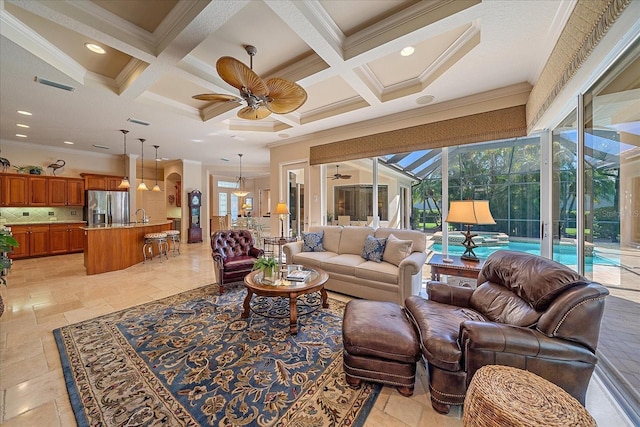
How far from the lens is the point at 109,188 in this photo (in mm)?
7254

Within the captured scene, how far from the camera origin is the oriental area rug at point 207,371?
5.10 ft

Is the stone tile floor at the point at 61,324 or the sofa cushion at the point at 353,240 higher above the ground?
the sofa cushion at the point at 353,240

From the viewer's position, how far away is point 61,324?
2.72 m

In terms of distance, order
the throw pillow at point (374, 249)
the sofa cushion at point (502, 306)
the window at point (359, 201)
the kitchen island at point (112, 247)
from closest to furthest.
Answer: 1. the sofa cushion at point (502, 306)
2. the throw pillow at point (374, 249)
3. the kitchen island at point (112, 247)
4. the window at point (359, 201)

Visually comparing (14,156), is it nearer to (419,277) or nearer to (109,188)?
(109,188)

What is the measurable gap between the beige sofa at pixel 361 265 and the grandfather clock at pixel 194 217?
5806 millimetres

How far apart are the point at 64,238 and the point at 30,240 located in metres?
0.62

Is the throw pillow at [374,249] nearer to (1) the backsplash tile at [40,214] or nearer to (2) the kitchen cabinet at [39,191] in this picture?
(2) the kitchen cabinet at [39,191]

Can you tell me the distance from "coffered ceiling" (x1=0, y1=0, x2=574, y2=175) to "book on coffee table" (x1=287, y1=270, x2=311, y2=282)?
2417 mm

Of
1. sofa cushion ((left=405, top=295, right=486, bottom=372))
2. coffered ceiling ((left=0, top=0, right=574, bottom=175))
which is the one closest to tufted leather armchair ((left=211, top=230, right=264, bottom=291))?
coffered ceiling ((left=0, top=0, right=574, bottom=175))

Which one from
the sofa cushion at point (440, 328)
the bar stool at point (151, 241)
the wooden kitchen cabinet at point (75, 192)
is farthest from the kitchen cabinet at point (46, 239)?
the sofa cushion at point (440, 328)

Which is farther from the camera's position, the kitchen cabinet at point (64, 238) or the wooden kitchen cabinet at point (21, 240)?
the kitchen cabinet at point (64, 238)

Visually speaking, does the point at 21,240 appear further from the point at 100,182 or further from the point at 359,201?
the point at 359,201

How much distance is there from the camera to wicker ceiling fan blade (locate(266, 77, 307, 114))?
7.77 ft
